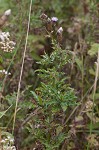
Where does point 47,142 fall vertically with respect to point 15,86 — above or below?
below

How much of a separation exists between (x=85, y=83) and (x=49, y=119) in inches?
38.9

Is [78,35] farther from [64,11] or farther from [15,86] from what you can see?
[15,86]

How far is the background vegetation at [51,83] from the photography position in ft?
5.50

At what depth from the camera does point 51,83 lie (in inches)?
65.8

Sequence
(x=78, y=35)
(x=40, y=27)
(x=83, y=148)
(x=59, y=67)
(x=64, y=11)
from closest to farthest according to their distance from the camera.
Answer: (x=59, y=67), (x=83, y=148), (x=40, y=27), (x=78, y=35), (x=64, y=11)

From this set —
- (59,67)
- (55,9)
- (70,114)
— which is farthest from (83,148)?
(55,9)

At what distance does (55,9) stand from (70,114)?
967 millimetres

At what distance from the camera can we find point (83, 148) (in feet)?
7.74

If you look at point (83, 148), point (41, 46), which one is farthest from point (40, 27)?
point (83, 148)

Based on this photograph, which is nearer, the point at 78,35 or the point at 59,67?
the point at 59,67

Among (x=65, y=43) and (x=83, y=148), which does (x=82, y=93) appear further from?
(x=65, y=43)

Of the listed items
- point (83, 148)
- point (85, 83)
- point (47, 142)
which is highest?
point (85, 83)

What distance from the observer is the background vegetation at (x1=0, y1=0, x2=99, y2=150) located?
168cm

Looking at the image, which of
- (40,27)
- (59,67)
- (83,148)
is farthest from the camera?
(40,27)
